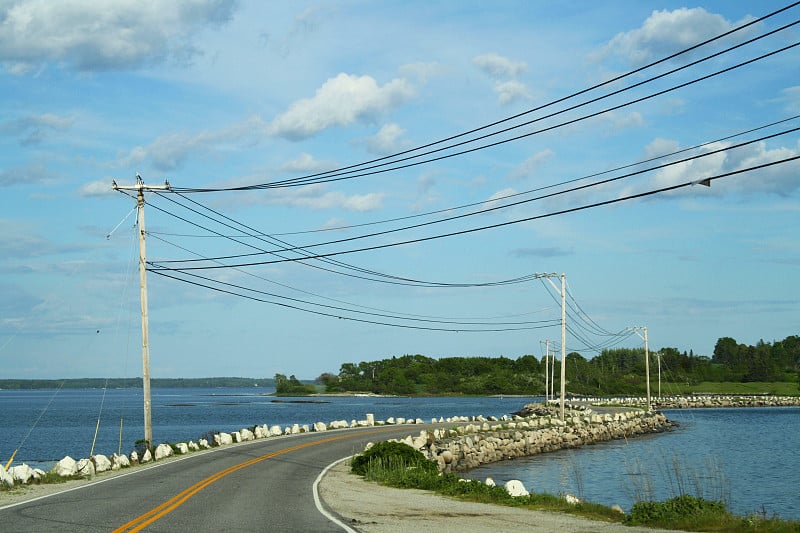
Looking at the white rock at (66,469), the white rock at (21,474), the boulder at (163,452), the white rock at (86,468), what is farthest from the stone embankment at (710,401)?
the white rock at (21,474)

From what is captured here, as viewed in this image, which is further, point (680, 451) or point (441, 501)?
point (680, 451)

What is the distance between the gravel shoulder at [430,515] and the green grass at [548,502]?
542mm

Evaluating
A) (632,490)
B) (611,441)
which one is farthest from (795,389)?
(632,490)

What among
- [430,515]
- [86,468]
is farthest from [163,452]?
[430,515]

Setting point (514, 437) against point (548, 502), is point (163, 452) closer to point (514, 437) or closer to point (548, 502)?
point (548, 502)

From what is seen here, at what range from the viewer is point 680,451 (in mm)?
57031

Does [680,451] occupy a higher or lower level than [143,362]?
lower

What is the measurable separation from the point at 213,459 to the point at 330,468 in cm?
604

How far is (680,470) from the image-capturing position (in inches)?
1759

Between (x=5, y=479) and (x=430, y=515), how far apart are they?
13227 millimetres

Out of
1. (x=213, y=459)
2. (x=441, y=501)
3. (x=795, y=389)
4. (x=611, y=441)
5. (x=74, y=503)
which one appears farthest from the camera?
(x=795, y=389)

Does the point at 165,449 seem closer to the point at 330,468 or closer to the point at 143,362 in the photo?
the point at 143,362

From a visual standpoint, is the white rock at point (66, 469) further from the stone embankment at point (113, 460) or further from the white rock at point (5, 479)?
the white rock at point (5, 479)

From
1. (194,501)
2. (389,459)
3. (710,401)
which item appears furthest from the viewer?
(710,401)
